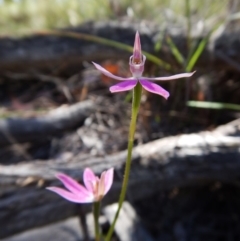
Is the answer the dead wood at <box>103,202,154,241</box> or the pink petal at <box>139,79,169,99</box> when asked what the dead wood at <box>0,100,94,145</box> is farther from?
the pink petal at <box>139,79,169,99</box>

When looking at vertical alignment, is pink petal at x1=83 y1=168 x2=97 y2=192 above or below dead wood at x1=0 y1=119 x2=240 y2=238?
above

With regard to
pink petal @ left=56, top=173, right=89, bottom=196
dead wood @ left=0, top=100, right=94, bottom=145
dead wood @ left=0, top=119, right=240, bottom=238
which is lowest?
dead wood @ left=0, top=100, right=94, bottom=145

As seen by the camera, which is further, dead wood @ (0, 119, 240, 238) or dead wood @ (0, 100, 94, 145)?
dead wood @ (0, 100, 94, 145)

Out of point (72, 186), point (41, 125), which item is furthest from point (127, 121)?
Answer: point (72, 186)

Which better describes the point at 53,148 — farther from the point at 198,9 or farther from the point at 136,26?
the point at 198,9

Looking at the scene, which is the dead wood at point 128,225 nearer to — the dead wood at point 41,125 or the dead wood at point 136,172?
the dead wood at point 136,172

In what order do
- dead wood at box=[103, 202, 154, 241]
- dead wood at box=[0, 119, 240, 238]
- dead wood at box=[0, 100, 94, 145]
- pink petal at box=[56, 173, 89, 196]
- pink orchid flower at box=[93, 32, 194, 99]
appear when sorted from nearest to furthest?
pink orchid flower at box=[93, 32, 194, 99] < pink petal at box=[56, 173, 89, 196] < dead wood at box=[0, 119, 240, 238] < dead wood at box=[103, 202, 154, 241] < dead wood at box=[0, 100, 94, 145]

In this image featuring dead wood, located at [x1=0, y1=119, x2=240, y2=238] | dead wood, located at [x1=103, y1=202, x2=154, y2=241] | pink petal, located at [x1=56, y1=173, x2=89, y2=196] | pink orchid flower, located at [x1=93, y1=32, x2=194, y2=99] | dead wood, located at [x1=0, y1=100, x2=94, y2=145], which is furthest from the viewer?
dead wood, located at [x1=0, y1=100, x2=94, y2=145]

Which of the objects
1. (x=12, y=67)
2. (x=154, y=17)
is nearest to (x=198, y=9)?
(x=154, y=17)

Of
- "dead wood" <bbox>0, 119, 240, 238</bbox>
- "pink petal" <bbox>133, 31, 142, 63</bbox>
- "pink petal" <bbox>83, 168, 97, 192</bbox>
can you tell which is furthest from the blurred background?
"pink petal" <bbox>133, 31, 142, 63</bbox>
